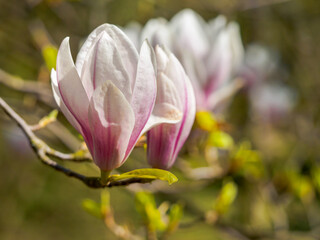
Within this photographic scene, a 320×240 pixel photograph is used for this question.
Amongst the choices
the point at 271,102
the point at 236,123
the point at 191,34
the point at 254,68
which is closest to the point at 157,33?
the point at 191,34

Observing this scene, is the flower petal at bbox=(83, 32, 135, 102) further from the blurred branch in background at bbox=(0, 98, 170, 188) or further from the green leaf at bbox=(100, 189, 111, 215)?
the green leaf at bbox=(100, 189, 111, 215)

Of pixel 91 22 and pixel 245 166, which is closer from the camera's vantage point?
pixel 245 166

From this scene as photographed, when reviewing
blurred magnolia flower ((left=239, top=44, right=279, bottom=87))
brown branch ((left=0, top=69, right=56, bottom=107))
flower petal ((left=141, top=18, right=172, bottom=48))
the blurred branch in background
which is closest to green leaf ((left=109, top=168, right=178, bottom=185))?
the blurred branch in background

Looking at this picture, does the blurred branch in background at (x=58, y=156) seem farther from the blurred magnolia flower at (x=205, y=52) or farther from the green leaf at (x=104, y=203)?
the blurred magnolia flower at (x=205, y=52)

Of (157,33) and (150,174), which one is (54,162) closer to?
(150,174)

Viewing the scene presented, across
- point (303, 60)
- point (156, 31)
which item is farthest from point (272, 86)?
point (156, 31)

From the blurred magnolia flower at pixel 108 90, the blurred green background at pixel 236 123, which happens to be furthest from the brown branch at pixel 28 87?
the blurred magnolia flower at pixel 108 90

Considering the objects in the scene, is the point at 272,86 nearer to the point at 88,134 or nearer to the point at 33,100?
the point at 33,100
